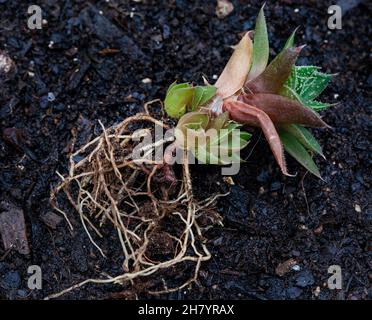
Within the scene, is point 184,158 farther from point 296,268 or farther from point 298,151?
point 296,268

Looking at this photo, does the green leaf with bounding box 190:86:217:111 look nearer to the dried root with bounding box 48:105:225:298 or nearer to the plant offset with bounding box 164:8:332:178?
the plant offset with bounding box 164:8:332:178

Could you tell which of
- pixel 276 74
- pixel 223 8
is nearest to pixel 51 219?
pixel 276 74

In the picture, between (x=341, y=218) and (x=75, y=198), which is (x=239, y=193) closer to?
(x=341, y=218)

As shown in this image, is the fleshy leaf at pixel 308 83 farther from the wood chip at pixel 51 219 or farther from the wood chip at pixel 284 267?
the wood chip at pixel 51 219

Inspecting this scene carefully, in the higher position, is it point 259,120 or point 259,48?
point 259,48

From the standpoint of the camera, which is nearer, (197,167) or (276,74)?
(276,74)

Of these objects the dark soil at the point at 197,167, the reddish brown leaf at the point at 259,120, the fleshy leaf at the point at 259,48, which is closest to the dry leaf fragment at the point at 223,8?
the dark soil at the point at 197,167

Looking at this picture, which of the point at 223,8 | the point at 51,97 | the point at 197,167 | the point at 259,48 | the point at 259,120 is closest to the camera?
the point at 259,120

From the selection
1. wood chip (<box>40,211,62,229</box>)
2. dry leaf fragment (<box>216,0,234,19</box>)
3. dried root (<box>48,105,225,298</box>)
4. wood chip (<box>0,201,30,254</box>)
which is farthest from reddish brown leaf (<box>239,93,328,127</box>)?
wood chip (<box>0,201,30,254</box>)
